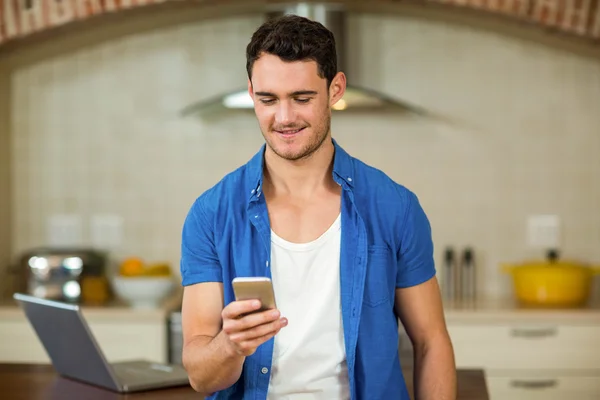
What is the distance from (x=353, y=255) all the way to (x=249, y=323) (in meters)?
0.39

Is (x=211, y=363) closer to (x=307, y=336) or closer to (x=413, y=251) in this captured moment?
(x=307, y=336)

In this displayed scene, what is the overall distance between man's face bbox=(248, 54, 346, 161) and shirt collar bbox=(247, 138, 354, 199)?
0.45 feet

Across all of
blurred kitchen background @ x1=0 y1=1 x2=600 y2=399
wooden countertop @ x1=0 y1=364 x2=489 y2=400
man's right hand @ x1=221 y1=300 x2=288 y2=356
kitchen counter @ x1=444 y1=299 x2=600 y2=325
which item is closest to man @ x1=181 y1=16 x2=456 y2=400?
man's right hand @ x1=221 y1=300 x2=288 y2=356

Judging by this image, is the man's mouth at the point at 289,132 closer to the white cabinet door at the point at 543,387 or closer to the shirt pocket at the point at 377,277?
the shirt pocket at the point at 377,277

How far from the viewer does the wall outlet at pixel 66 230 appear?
15.9 feet

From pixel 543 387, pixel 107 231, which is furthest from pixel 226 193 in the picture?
pixel 107 231

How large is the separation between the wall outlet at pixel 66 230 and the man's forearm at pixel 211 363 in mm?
2876

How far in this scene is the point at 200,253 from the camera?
2146 millimetres

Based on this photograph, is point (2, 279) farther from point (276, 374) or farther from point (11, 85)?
point (276, 374)

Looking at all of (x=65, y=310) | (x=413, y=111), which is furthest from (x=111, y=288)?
(x=65, y=310)

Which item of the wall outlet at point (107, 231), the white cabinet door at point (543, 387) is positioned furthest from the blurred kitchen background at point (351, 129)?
the white cabinet door at point (543, 387)

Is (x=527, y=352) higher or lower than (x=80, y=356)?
lower

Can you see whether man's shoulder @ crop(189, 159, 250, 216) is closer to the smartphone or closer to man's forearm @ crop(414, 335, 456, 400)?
the smartphone

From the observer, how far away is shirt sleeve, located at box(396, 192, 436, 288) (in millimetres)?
2207
